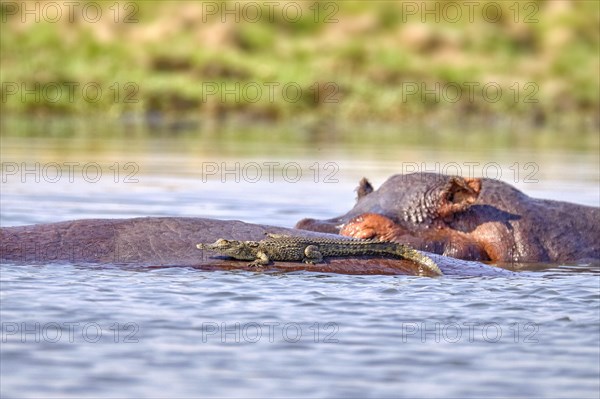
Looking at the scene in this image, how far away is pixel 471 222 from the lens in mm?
10703

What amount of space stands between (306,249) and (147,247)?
111 centimetres

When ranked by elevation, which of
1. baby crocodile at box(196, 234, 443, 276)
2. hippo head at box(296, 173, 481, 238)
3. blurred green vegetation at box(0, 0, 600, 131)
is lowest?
baby crocodile at box(196, 234, 443, 276)

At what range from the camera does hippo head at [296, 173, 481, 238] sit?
1052 cm

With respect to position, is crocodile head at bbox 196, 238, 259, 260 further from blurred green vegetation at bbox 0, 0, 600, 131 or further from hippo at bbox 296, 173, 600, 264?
blurred green vegetation at bbox 0, 0, 600, 131

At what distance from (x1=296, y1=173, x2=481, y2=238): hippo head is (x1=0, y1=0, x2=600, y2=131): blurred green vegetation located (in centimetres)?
2593

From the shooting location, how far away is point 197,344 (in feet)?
22.5

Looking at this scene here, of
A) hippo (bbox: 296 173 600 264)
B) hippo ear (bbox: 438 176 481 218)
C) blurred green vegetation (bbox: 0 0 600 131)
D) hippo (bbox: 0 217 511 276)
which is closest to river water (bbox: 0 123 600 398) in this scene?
hippo (bbox: 0 217 511 276)

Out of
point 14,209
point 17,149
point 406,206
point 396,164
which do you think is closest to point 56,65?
point 17,149

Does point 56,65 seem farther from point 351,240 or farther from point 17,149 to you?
point 351,240

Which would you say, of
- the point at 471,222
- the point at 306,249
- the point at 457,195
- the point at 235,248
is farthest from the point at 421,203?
the point at 235,248

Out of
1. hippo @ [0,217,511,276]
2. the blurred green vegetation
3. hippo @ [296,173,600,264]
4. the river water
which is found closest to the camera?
the river water

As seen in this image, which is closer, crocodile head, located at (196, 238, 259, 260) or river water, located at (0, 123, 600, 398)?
river water, located at (0, 123, 600, 398)

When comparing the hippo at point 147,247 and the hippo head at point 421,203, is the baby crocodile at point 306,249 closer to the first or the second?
the hippo at point 147,247

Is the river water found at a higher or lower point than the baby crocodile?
lower
